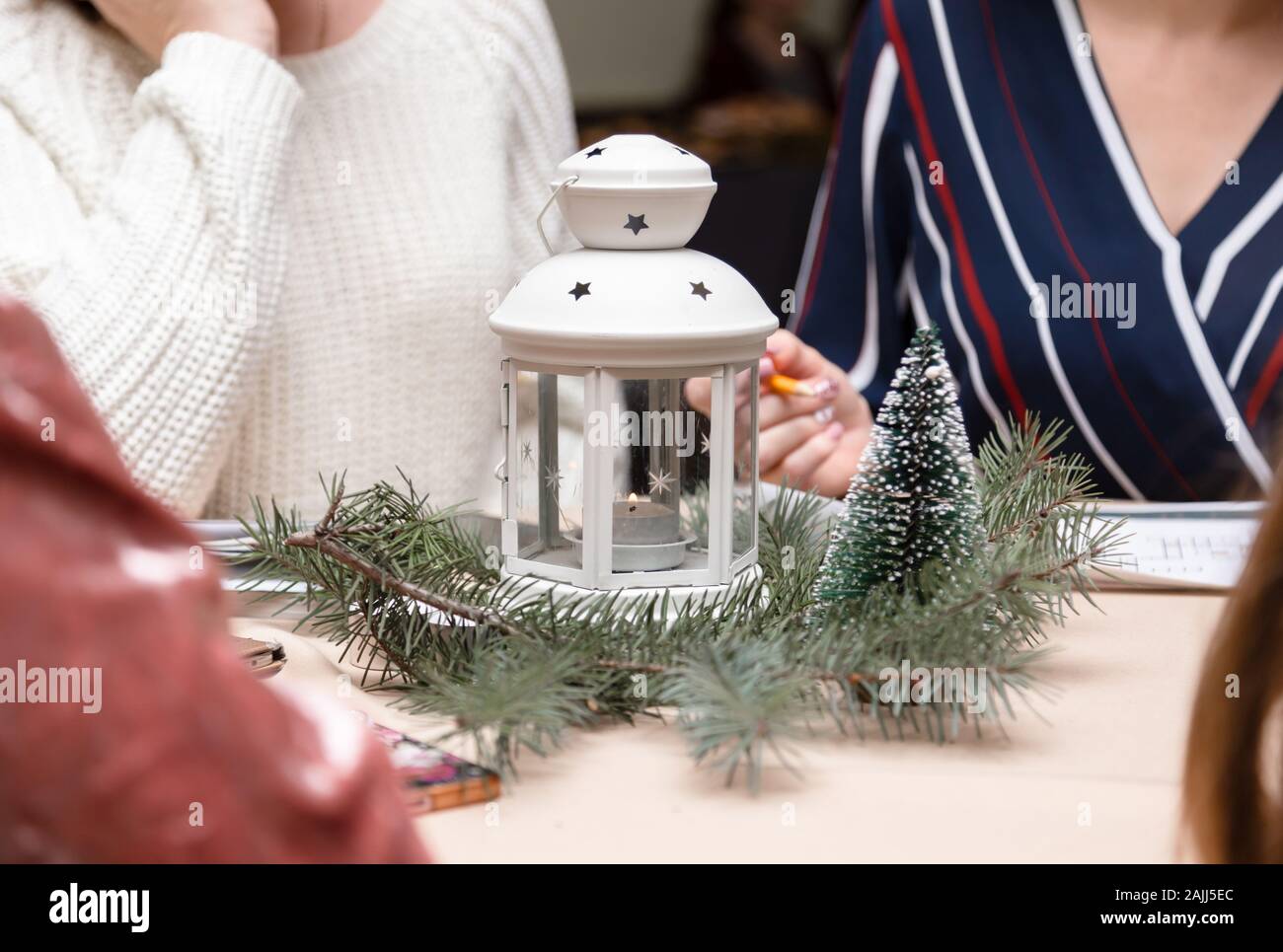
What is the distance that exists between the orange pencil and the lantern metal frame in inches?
8.7

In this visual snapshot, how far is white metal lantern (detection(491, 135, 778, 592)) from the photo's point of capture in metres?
0.72

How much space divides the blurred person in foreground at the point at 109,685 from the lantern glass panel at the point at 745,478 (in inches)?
19.4

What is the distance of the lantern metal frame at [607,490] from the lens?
2.38ft

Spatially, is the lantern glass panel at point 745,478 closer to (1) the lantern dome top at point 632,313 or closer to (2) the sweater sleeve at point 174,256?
(1) the lantern dome top at point 632,313

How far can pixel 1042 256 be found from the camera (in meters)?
1.42

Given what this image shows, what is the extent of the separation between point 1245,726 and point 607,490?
16.2 inches

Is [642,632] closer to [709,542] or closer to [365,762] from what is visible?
[709,542]

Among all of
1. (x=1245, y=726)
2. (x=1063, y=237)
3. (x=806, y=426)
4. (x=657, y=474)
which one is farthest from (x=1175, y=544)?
(x=1245, y=726)

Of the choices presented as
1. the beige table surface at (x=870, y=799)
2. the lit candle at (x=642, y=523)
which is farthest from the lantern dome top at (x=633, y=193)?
the beige table surface at (x=870, y=799)

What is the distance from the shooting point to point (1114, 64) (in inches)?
56.8

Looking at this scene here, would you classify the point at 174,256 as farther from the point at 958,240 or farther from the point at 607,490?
the point at 958,240

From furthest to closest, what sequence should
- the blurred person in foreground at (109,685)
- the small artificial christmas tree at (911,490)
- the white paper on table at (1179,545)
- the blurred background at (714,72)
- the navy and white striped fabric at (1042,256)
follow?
the blurred background at (714,72)
the navy and white striped fabric at (1042,256)
the white paper on table at (1179,545)
the small artificial christmas tree at (911,490)
the blurred person in foreground at (109,685)

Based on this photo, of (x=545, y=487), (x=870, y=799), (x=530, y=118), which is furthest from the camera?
(x=530, y=118)

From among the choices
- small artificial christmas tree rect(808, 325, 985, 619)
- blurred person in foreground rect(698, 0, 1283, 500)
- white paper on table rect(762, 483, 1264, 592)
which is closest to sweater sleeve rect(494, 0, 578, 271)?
blurred person in foreground rect(698, 0, 1283, 500)
